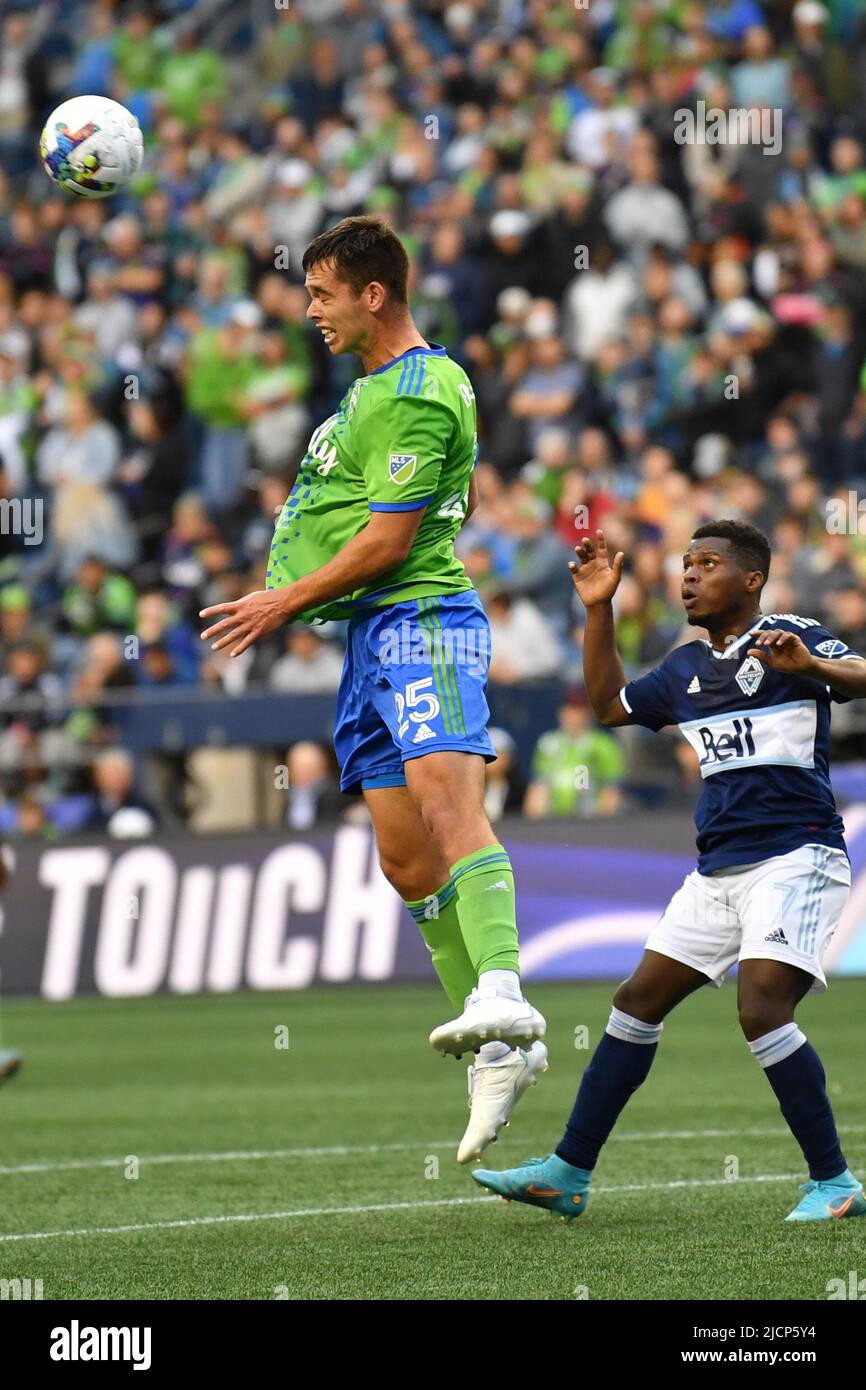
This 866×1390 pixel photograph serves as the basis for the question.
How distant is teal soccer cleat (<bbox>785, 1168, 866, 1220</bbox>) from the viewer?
6027mm

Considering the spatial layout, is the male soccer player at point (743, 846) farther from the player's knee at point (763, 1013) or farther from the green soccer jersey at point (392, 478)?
the green soccer jersey at point (392, 478)

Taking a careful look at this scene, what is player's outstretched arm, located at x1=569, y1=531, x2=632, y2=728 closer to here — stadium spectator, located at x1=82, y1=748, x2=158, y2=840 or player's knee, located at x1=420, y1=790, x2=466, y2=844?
player's knee, located at x1=420, y1=790, x2=466, y2=844

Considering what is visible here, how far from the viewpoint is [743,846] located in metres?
6.20

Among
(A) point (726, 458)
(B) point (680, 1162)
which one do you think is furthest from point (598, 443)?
(B) point (680, 1162)

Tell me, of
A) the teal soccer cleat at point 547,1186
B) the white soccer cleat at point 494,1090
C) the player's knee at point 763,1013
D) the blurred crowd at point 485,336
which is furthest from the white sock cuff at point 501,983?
the blurred crowd at point 485,336

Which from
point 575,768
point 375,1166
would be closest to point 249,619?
point 375,1166

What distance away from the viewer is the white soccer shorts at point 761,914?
6.06m

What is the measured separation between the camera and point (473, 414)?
6.45m

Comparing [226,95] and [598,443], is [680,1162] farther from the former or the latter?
[226,95]

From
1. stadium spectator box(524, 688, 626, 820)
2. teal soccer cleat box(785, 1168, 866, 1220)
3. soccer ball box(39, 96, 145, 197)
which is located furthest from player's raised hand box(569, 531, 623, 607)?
stadium spectator box(524, 688, 626, 820)

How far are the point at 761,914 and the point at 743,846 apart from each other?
217 mm

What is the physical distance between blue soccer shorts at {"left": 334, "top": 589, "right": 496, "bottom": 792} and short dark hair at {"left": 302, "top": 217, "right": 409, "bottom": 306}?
3.02 ft

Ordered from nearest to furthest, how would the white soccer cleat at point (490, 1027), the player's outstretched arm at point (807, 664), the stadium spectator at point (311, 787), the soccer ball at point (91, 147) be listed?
the white soccer cleat at point (490, 1027)
the player's outstretched arm at point (807, 664)
the soccer ball at point (91, 147)
the stadium spectator at point (311, 787)

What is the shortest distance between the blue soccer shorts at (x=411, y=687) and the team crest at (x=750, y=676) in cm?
72
